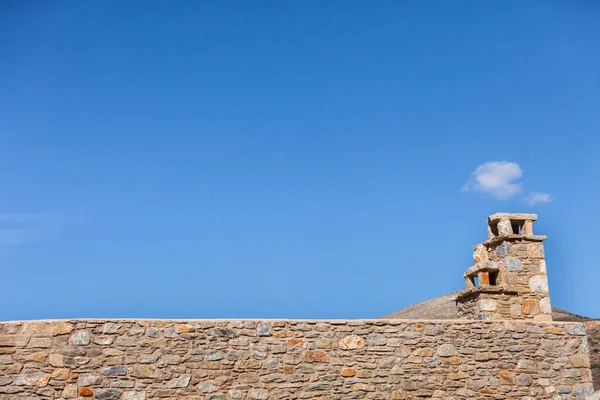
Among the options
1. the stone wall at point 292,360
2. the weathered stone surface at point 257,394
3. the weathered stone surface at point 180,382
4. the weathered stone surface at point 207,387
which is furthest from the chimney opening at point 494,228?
the weathered stone surface at point 180,382

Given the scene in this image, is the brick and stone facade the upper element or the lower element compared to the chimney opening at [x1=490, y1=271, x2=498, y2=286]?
lower

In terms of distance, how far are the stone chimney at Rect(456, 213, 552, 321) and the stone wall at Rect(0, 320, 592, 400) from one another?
1.15 ft

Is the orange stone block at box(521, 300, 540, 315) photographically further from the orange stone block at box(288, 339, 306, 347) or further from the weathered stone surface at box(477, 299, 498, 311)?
the orange stone block at box(288, 339, 306, 347)

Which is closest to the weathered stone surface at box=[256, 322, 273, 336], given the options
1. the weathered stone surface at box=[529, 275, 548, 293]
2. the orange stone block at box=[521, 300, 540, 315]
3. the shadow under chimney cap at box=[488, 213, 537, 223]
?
the orange stone block at box=[521, 300, 540, 315]

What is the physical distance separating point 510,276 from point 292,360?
4161mm

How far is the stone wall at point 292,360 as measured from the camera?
32.3ft

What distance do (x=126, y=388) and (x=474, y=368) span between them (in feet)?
18.0

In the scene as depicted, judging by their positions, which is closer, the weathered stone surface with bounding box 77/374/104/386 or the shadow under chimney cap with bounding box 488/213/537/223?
the weathered stone surface with bounding box 77/374/104/386

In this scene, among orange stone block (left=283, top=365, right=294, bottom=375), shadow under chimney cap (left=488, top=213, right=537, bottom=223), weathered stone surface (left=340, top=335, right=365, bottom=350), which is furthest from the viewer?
shadow under chimney cap (left=488, top=213, right=537, bottom=223)

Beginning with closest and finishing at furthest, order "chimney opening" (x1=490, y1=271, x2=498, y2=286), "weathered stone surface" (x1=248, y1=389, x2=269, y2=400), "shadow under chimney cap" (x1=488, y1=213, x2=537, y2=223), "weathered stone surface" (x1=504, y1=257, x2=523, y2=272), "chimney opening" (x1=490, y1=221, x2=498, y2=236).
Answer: "weathered stone surface" (x1=248, y1=389, x2=269, y2=400), "weathered stone surface" (x1=504, y1=257, x2=523, y2=272), "chimney opening" (x1=490, y1=271, x2=498, y2=286), "shadow under chimney cap" (x1=488, y1=213, x2=537, y2=223), "chimney opening" (x1=490, y1=221, x2=498, y2=236)

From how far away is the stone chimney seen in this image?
1152 cm

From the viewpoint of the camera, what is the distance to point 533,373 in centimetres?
1112

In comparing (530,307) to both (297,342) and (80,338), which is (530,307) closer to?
(297,342)

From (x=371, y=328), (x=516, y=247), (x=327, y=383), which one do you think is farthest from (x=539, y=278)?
(x=327, y=383)
